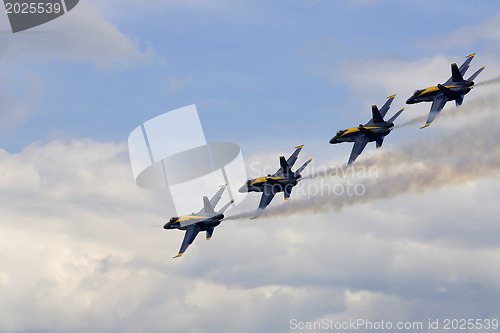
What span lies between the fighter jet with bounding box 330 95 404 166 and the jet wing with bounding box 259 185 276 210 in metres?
16.4

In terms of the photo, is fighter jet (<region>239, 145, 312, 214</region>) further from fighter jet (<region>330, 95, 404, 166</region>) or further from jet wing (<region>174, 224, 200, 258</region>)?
jet wing (<region>174, 224, 200, 258</region>)

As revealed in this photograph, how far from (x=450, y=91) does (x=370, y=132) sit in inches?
681

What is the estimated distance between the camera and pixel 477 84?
159375 mm

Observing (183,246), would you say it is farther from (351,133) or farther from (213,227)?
(351,133)

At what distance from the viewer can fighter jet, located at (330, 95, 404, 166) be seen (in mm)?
160250

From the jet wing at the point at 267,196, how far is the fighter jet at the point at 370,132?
53.7 feet

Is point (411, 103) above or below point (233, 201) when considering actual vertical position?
above

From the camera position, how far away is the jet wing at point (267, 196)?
16388 centimetres

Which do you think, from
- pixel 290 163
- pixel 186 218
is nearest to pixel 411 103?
pixel 290 163

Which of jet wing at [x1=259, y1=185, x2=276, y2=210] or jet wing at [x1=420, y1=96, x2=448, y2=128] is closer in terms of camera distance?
jet wing at [x1=420, y1=96, x2=448, y2=128]

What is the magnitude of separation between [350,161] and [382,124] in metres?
9.75

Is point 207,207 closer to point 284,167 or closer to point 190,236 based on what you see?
point 190,236

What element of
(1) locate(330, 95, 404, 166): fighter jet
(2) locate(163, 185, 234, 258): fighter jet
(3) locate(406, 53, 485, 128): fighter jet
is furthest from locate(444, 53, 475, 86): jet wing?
(2) locate(163, 185, 234, 258): fighter jet

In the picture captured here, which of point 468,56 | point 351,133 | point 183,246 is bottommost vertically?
point 183,246
